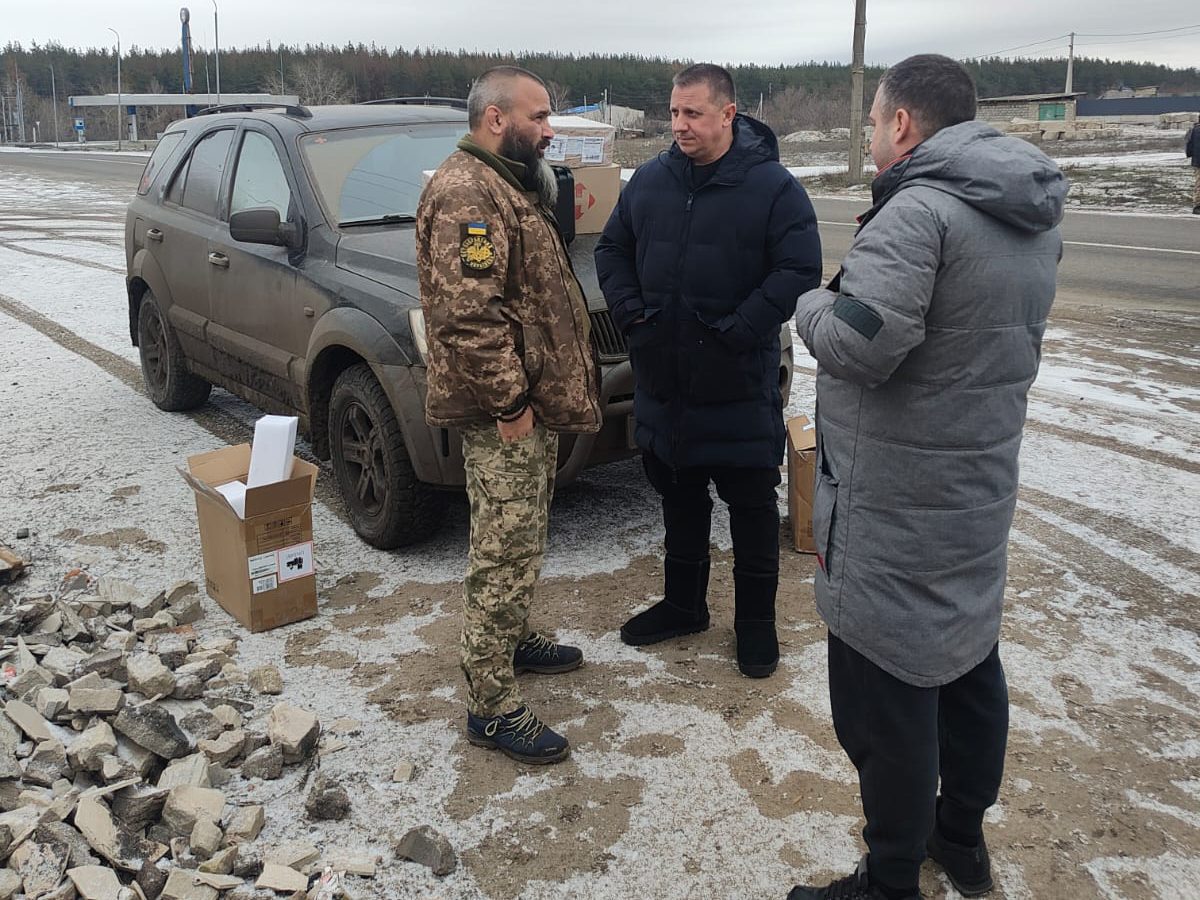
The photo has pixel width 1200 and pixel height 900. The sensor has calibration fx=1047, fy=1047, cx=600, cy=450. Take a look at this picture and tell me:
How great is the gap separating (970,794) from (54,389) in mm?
6963

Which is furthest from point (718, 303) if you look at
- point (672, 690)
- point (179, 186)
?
point (179, 186)

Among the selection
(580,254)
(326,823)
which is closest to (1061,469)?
(580,254)

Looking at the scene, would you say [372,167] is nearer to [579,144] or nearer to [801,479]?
[579,144]

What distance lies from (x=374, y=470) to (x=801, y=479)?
190 centimetres

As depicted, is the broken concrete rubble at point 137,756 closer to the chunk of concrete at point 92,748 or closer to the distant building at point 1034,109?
the chunk of concrete at point 92,748

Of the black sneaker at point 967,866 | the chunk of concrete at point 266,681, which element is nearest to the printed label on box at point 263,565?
the chunk of concrete at point 266,681

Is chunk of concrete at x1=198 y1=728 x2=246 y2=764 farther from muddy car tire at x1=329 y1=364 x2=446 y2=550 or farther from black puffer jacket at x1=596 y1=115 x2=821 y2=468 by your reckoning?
black puffer jacket at x1=596 y1=115 x2=821 y2=468

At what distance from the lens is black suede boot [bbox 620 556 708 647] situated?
155 inches

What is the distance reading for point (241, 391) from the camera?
19.0 feet

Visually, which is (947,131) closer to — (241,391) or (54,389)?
(241,391)

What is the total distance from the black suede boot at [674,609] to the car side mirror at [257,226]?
8.06ft

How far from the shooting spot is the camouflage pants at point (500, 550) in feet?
10.2

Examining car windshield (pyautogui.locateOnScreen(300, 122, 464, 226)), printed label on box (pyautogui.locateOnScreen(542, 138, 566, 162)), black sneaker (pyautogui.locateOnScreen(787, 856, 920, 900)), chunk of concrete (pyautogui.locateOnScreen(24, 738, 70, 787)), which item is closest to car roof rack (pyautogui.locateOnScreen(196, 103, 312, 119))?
car windshield (pyautogui.locateOnScreen(300, 122, 464, 226))

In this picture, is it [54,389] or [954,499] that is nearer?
[954,499]
